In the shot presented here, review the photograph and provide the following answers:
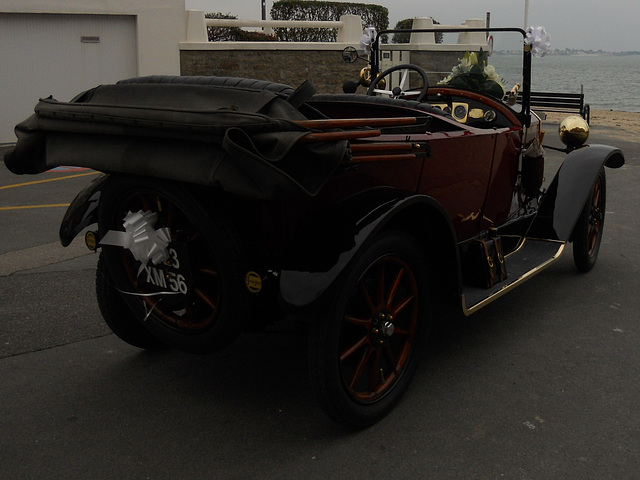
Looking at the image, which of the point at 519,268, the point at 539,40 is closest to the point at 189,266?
the point at 519,268

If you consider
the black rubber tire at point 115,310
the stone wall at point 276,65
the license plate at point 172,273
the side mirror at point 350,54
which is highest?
the stone wall at point 276,65

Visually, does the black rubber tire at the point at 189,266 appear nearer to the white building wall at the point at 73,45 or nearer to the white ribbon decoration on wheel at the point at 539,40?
the white ribbon decoration on wheel at the point at 539,40

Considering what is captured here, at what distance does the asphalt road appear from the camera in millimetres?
2764

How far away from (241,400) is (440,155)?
158 centimetres

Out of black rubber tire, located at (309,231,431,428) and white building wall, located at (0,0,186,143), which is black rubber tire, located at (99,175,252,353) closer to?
black rubber tire, located at (309,231,431,428)

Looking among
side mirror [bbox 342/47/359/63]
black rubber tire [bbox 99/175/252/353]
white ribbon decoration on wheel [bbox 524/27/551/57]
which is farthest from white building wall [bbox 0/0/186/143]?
black rubber tire [bbox 99/175/252/353]

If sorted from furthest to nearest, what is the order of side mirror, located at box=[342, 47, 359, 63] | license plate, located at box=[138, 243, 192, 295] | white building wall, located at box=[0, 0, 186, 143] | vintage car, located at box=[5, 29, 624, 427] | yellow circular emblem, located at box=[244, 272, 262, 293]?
white building wall, located at box=[0, 0, 186, 143]
side mirror, located at box=[342, 47, 359, 63]
license plate, located at box=[138, 243, 192, 295]
yellow circular emblem, located at box=[244, 272, 262, 293]
vintage car, located at box=[5, 29, 624, 427]

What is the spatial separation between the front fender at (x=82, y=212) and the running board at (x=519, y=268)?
188 centimetres

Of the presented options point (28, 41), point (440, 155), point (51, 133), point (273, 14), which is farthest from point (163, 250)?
point (273, 14)

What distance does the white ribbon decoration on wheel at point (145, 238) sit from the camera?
2943 mm

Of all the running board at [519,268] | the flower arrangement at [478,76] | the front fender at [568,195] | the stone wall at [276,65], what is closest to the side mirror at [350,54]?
the flower arrangement at [478,76]

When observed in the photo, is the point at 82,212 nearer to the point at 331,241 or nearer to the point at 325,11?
the point at 331,241

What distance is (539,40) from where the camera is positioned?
483 centimetres

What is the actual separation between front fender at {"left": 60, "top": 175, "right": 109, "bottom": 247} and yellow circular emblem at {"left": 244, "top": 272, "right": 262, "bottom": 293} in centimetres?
99
